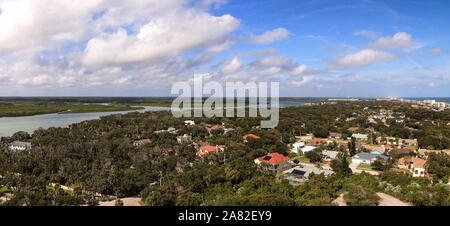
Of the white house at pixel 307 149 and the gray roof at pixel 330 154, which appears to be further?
the white house at pixel 307 149

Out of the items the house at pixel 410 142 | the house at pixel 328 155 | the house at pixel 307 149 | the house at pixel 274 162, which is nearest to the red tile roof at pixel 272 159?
the house at pixel 274 162

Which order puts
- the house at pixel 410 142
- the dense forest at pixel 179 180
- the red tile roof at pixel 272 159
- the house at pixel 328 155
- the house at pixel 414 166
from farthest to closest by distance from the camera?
the house at pixel 410 142
the house at pixel 328 155
the red tile roof at pixel 272 159
the house at pixel 414 166
the dense forest at pixel 179 180

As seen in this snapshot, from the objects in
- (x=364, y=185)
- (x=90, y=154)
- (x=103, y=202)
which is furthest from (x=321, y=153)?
(x=90, y=154)

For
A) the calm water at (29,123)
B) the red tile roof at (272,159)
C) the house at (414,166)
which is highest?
the calm water at (29,123)

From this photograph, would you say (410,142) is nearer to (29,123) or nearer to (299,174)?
(299,174)

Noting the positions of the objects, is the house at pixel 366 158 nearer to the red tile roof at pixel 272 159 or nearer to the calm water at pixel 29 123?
the red tile roof at pixel 272 159

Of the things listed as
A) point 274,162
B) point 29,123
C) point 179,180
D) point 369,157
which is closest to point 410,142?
point 369,157
